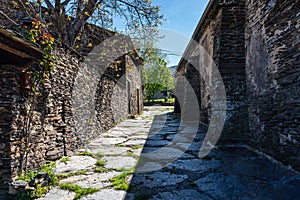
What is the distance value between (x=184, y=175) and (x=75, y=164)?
1629mm

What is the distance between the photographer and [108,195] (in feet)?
6.02

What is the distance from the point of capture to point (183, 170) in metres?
2.48

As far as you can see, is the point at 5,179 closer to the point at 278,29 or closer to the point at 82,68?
the point at 82,68

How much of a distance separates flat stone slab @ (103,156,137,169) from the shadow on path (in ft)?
0.46

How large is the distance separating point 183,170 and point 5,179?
2.06 meters

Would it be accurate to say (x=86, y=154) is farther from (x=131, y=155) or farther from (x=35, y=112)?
(x=35, y=112)

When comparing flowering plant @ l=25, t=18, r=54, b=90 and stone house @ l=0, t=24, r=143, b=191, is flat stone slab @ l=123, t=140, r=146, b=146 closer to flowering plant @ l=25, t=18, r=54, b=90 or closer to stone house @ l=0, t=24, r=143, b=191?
stone house @ l=0, t=24, r=143, b=191

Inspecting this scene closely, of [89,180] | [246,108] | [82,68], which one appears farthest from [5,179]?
[246,108]

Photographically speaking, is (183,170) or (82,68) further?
(82,68)

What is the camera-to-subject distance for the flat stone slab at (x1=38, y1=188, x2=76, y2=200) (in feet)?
5.86

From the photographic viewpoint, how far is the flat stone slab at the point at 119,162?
2.67 meters

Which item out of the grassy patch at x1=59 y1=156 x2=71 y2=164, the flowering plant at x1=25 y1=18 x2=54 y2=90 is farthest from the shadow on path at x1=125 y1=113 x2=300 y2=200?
the flowering plant at x1=25 y1=18 x2=54 y2=90

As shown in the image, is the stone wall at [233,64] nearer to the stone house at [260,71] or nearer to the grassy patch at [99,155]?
the stone house at [260,71]

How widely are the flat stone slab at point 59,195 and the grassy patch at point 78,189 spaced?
5 centimetres
